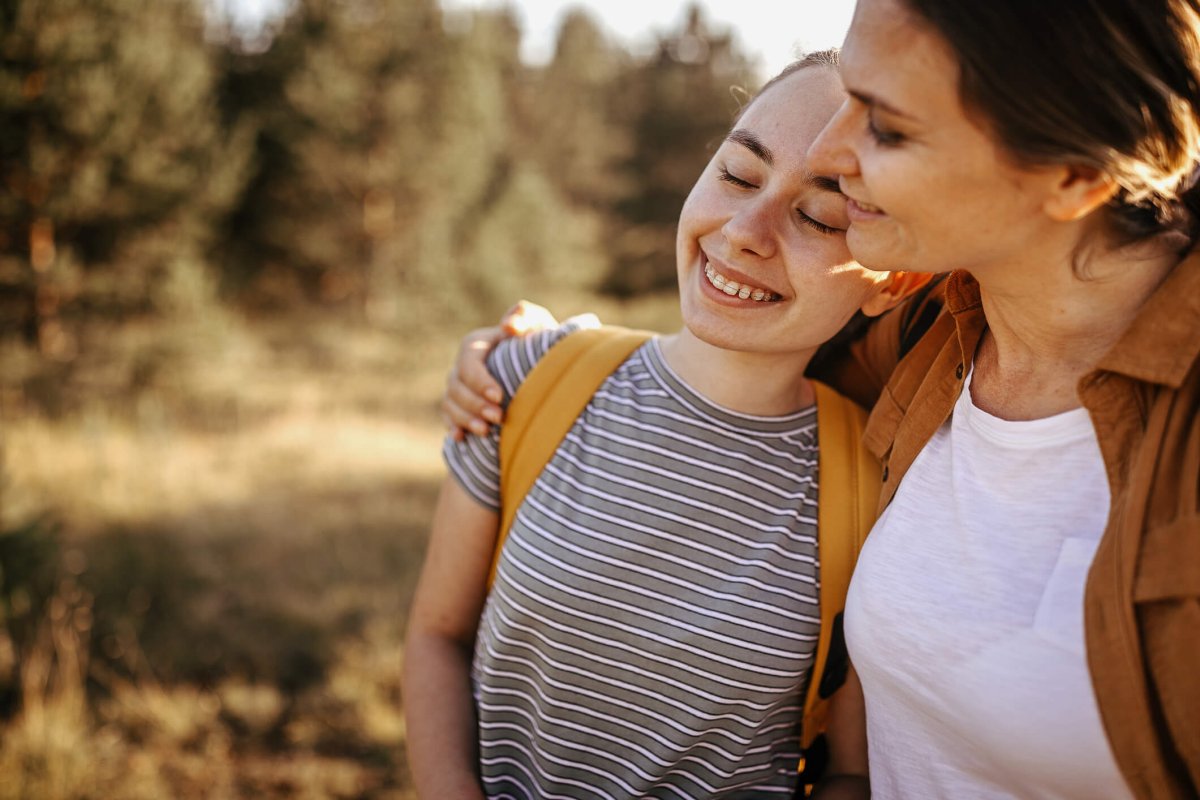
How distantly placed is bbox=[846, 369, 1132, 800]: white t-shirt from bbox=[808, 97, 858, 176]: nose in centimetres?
45

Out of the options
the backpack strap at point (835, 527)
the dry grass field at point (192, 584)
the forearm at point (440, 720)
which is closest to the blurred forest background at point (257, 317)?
the dry grass field at point (192, 584)

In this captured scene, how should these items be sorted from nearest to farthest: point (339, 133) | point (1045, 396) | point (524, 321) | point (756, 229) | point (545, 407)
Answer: point (1045, 396)
point (756, 229)
point (545, 407)
point (524, 321)
point (339, 133)

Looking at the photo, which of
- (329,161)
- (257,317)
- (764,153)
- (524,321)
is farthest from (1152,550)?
(257,317)

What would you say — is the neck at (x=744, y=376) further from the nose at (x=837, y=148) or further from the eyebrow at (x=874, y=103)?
the eyebrow at (x=874, y=103)

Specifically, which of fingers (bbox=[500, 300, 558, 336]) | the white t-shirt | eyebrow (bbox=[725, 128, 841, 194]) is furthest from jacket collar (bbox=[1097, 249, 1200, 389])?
fingers (bbox=[500, 300, 558, 336])

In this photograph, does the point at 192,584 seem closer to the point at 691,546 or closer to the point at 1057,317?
the point at 691,546

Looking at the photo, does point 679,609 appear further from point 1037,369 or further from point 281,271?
point 281,271

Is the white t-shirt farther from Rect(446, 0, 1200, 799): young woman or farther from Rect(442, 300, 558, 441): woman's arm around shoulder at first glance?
Rect(442, 300, 558, 441): woman's arm around shoulder

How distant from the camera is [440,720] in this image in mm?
1730

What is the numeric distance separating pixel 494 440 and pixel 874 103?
0.95 meters

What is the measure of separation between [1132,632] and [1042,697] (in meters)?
0.16

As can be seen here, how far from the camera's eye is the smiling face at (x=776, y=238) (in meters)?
1.49

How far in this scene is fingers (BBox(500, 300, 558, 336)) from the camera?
1.91 meters

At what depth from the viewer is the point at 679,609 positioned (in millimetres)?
1569
